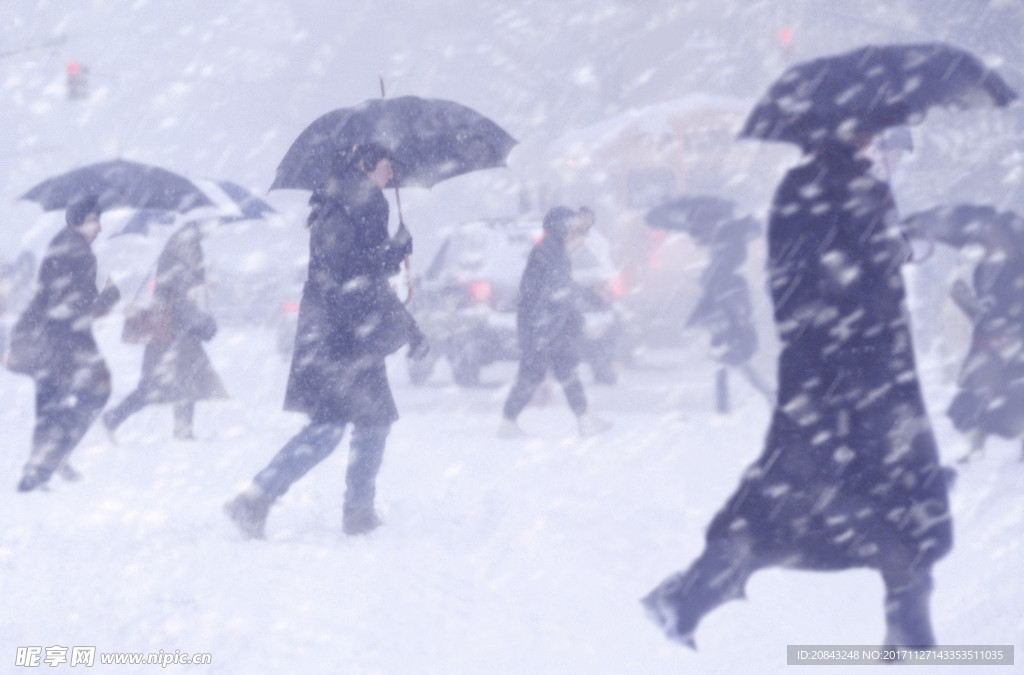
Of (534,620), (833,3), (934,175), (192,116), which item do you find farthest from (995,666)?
(192,116)

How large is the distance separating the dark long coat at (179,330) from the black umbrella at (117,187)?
62 cm

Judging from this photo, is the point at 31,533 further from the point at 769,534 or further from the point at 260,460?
the point at 769,534

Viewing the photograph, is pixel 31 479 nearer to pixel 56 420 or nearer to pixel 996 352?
pixel 56 420

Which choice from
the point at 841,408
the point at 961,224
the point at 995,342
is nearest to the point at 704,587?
the point at 841,408

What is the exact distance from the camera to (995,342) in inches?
269

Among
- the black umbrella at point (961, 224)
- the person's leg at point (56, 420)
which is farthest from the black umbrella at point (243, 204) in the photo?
the black umbrella at point (961, 224)

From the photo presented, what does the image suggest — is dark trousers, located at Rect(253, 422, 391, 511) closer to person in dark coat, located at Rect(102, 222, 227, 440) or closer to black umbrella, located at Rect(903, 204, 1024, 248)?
black umbrella, located at Rect(903, 204, 1024, 248)

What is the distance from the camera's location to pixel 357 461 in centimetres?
571

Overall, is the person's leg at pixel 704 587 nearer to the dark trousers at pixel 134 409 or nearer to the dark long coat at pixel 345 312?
the dark long coat at pixel 345 312

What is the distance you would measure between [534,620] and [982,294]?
3835 millimetres

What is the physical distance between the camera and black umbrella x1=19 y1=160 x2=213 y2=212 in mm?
7699

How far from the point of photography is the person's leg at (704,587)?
13.1 ft

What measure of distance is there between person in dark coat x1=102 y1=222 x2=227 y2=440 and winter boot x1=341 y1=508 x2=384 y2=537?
3605 millimetres

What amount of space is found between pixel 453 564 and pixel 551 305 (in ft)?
12.3
